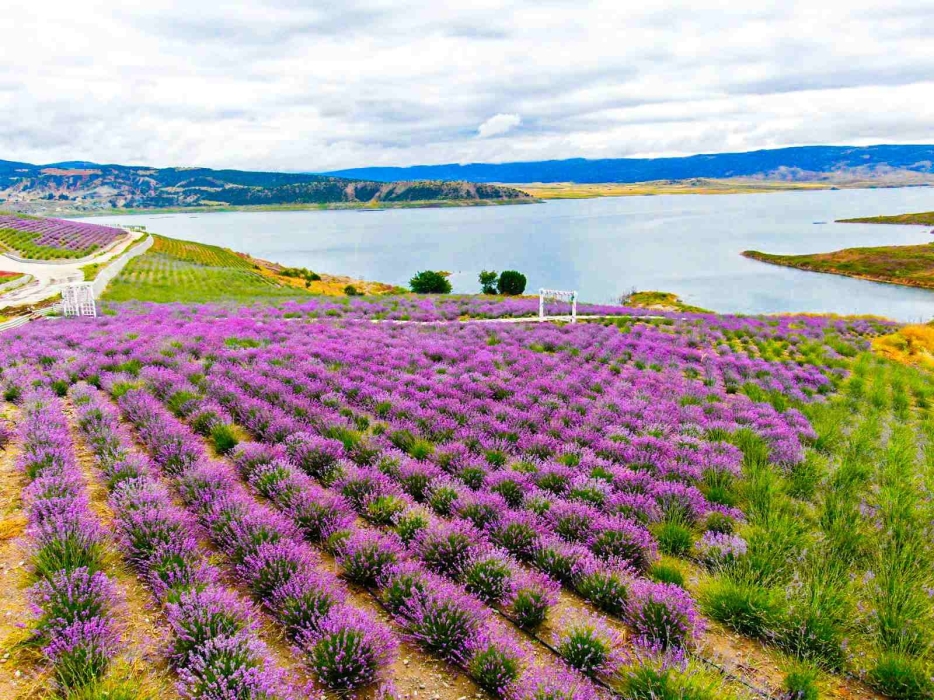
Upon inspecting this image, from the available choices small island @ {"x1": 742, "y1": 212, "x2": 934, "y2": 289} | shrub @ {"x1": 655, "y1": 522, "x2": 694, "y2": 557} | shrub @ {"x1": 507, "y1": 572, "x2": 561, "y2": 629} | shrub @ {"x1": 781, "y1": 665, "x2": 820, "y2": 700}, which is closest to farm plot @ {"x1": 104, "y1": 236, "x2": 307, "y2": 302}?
shrub @ {"x1": 655, "y1": 522, "x2": 694, "y2": 557}

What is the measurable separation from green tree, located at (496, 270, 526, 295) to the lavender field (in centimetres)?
5970

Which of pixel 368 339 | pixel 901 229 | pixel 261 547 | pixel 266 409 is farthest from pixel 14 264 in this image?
pixel 901 229

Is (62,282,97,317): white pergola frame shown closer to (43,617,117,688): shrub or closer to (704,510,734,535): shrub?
(43,617,117,688): shrub

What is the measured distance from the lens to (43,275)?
53.2 meters

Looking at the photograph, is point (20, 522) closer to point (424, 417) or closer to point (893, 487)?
point (424, 417)

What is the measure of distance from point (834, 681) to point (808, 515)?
101 inches

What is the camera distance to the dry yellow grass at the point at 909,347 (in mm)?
18688

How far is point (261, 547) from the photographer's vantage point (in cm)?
487

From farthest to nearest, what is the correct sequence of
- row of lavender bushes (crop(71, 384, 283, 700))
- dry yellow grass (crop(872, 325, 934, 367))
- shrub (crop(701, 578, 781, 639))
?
dry yellow grass (crop(872, 325, 934, 367)), shrub (crop(701, 578, 781, 639)), row of lavender bushes (crop(71, 384, 283, 700))

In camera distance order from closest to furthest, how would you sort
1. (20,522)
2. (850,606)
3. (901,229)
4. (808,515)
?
1. (850,606)
2. (20,522)
3. (808,515)
4. (901,229)

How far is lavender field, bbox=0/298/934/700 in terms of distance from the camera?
3973 millimetres

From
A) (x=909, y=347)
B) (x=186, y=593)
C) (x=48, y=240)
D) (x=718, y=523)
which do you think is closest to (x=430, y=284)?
(x=909, y=347)

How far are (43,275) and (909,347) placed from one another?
68.4 meters

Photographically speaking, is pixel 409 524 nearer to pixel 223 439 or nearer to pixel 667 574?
pixel 667 574
